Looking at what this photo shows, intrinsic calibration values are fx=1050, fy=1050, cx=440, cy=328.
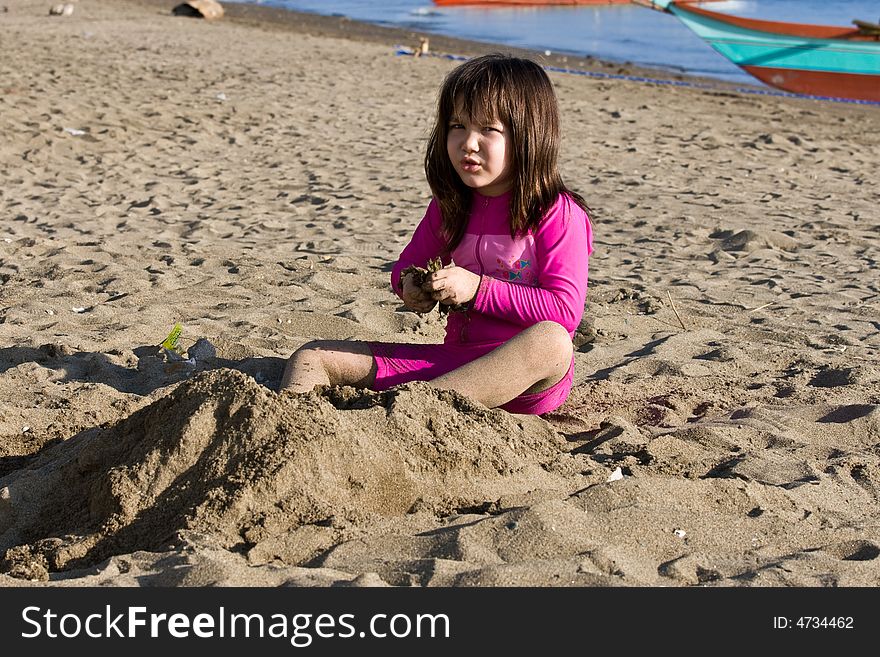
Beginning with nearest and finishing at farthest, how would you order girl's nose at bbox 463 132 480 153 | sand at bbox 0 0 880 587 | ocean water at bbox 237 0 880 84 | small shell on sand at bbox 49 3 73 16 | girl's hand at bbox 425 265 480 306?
sand at bbox 0 0 880 587, girl's hand at bbox 425 265 480 306, girl's nose at bbox 463 132 480 153, small shell on sand at bbox 49 3 73 16, ocean water at bbox 237 0 880 84

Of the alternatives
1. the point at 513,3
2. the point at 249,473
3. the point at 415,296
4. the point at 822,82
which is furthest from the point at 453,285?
the point at 513,3

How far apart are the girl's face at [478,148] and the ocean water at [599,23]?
44.2 feet

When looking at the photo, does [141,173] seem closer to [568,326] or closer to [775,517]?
[568,326]

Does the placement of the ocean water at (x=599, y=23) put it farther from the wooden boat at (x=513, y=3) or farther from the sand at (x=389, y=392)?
the sand at (x=389, y=392)

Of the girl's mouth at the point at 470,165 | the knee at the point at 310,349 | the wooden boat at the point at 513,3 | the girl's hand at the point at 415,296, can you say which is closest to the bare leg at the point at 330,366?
the knee at the point at 310,349

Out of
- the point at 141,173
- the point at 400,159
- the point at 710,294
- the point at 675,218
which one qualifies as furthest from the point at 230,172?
the point at 710,294

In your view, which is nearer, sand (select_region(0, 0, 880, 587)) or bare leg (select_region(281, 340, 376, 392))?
sand (select_region(0, 0, 880, 587))

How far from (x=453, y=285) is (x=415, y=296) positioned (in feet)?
0.42

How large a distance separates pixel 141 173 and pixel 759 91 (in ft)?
30.8

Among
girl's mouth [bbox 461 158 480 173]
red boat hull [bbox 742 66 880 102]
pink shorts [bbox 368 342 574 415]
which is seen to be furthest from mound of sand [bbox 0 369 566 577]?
red boat hull [bbox 742 66 880 102]

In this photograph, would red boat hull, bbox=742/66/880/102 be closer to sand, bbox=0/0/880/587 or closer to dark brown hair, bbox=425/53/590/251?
sand, bbox=0/0/880/587

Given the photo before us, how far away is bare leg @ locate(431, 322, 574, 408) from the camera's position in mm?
3156

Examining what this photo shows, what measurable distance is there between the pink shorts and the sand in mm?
110
